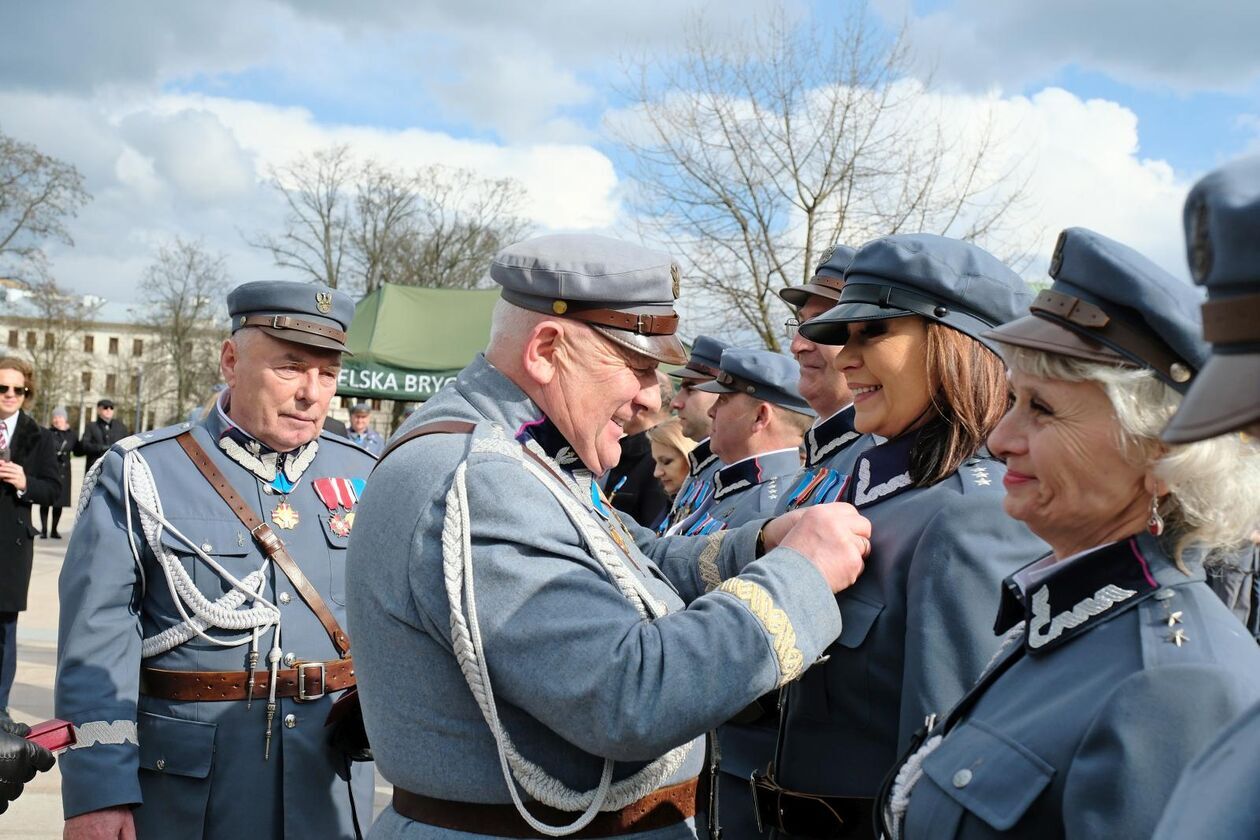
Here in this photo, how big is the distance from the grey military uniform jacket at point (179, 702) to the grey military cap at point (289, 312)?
1.69 ft

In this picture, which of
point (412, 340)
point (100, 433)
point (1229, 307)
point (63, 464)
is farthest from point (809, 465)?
point (100, 433)

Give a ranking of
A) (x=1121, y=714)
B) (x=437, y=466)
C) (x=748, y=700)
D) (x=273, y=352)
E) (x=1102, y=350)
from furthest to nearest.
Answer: (x=273, y=352) < (x=437, y=466) < (x=748, y=700) < (x=1102, y=350) < (x=1121, y=714)

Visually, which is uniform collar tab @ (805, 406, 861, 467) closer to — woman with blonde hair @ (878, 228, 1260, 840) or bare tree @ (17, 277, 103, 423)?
woman with blonde hair @ (878, 228, 1260, 840)

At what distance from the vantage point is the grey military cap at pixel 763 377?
16.7ft

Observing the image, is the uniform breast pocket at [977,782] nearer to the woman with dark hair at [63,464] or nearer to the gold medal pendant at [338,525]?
the gold medal pendant at [338,525]

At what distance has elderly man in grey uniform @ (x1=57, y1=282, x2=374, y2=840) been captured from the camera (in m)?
3.05

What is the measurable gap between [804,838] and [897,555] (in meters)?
0.65

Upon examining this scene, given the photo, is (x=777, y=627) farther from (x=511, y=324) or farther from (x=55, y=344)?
(x=55, y=344)

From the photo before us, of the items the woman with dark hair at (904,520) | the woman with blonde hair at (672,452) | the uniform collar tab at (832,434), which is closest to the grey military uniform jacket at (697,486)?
the woman with blonde hair at (672,452)

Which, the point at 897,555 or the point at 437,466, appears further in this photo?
the point at 897,555

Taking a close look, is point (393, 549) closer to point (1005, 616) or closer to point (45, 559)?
point (1005, 616)

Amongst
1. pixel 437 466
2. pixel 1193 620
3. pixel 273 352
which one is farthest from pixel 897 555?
pixel 273 352

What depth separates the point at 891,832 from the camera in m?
1.87

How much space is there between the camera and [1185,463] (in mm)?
1606
